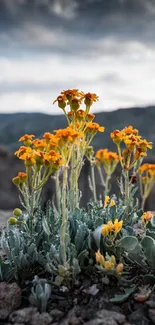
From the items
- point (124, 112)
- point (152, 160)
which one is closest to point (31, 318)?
point (152, 160)

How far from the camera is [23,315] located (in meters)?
2.42

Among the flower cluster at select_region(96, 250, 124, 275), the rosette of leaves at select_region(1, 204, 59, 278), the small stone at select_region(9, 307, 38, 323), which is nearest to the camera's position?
the small stone at select_region(9, 307, 38, 323)

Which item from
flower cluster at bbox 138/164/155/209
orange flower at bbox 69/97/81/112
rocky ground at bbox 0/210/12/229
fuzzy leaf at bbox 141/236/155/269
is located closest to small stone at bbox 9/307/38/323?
fuzzy leaf at bbox 141/236/155/269

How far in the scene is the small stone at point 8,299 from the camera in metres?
2.49

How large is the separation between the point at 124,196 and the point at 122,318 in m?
1.18

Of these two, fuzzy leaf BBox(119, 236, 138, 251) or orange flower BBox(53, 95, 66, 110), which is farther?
orange flower BBox(53, 95, 66, 110)

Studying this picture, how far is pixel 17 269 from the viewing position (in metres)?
2.81

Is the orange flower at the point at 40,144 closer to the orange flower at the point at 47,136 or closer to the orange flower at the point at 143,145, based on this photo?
the orange flower at the point at 47,136

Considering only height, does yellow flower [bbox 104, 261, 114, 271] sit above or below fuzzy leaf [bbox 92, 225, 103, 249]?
below

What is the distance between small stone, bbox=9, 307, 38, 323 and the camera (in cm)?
240

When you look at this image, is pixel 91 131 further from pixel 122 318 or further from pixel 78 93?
pixel 122 318

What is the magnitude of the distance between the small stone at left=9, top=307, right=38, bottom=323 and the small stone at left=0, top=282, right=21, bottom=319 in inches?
2.4

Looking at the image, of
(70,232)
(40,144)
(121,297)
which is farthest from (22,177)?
(121,297)

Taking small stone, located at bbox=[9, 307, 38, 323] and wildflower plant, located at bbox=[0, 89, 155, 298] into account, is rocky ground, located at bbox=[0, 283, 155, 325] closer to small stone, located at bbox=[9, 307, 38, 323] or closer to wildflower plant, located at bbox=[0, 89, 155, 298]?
small stone, located at bbox=[9, 307, 38, 323]
